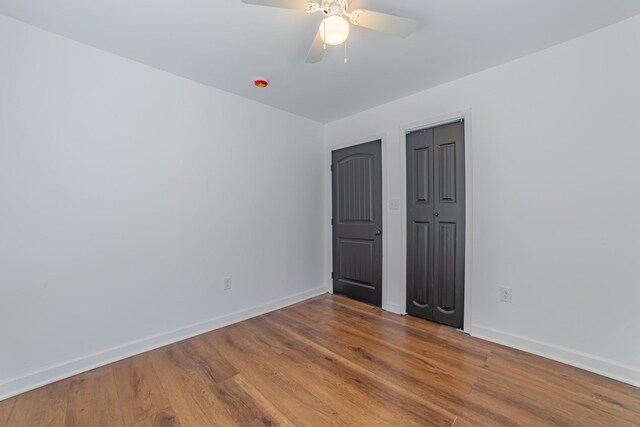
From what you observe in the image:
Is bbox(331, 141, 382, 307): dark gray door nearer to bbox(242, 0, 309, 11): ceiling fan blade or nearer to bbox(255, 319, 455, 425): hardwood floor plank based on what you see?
bbox(255, 319, 455, 425): hardwood floor plank

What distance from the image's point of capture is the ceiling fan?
1.30 m

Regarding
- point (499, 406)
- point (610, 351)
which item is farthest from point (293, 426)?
point (610, 351)

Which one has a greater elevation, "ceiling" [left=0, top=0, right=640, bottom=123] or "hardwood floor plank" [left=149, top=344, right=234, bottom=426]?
"ceiling" [left=0, top=0, right=640, bottom=123]

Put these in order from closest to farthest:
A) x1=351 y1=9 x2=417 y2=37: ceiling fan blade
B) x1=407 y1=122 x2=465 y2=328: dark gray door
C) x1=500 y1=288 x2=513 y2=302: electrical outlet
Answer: x1=351 y1=9 x2=417 y2=37: ceiling fan blade → x1=500 y1=288 x2=513 y2=302: electrical outlet → x1=407 y1=122 x2=465 y2=328: dark gray door

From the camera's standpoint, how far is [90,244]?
1.94 meters

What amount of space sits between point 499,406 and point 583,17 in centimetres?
250

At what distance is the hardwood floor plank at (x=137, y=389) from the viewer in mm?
1505

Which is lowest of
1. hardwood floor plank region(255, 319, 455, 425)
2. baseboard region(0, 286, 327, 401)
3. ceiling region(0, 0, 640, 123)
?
hardwood floor plank region(255, 319, 455, 425)

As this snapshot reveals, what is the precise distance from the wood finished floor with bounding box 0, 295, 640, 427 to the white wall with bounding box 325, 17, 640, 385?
0.23m

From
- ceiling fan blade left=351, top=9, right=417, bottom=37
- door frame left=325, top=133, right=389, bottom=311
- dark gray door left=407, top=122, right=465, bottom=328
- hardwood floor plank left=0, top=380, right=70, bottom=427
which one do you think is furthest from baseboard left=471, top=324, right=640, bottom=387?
hardwood floor plank left=0, top=380, right=70, bottom=427

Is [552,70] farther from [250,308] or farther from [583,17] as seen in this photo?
[250,308]

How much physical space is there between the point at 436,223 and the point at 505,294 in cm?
83

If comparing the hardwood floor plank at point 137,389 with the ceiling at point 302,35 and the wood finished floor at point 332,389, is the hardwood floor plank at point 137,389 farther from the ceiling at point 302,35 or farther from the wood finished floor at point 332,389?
the ceiling at point 302,35

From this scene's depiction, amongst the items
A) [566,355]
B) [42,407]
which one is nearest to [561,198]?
[566,355]
